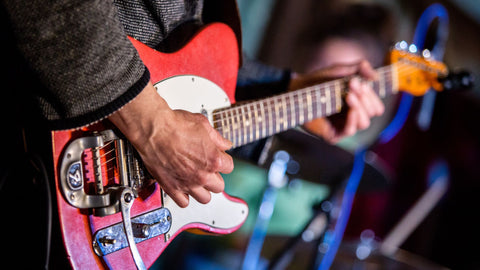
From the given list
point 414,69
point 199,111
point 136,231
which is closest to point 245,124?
point 199,111

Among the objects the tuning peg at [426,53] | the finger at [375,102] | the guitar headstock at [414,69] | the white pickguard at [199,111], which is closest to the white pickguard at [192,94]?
the white pickguard at [199,111]

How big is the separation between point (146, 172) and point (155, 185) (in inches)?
1.6

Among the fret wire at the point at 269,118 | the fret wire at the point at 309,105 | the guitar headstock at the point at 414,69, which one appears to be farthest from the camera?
the guitar headstock at the point at 414,69

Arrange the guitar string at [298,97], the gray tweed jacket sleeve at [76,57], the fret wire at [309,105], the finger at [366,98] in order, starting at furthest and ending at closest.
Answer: the finger at [366,98], the fret wire at [309,105], the guitar string at [298,97], the gray tweed jacket sleeve at [76,57]

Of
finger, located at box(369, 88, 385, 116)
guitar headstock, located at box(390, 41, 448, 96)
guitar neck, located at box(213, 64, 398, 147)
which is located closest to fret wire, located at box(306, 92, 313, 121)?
guitar neck, located at box(213, 64, 398, 147)

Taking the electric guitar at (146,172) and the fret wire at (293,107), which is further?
the fret wire at (293,107)

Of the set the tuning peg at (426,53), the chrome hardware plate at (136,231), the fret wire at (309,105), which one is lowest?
the chrome hardware plate at (136,231)

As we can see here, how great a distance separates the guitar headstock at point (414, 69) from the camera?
1.26 m

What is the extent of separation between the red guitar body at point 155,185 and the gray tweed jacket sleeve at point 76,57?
0.16 feet

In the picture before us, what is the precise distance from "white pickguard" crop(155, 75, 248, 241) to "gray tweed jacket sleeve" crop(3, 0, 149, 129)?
0.44ft

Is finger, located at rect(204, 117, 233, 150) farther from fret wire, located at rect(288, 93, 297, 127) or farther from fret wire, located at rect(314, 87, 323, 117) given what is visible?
fret wire, located at rect(314, 87, 323, 117)

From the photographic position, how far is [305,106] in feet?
3.37

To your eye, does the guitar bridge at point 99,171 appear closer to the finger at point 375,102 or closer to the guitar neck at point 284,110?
the guitar neck at point 284,110

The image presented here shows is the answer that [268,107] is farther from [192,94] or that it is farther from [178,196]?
[178,196]
